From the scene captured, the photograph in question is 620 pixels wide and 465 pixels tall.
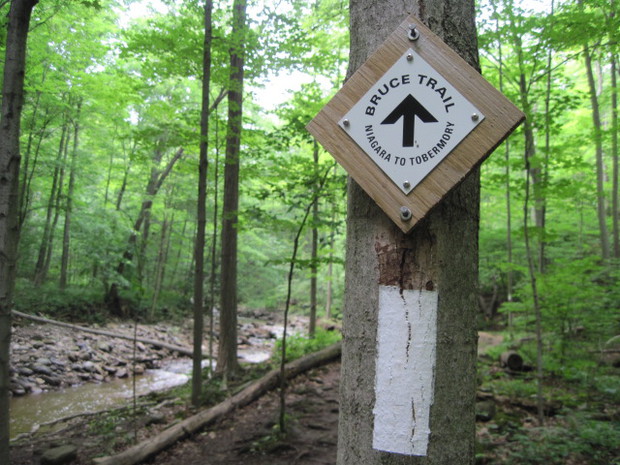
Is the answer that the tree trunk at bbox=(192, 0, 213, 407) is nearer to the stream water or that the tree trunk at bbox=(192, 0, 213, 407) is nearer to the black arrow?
the stream water

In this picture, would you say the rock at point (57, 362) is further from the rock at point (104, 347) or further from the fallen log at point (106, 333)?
the fallen log at point (106, 333)

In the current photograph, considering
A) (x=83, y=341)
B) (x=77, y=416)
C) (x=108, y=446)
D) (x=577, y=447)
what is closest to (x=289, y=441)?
(x=108, y=446)

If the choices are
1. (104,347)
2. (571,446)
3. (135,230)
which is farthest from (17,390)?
(571,446)

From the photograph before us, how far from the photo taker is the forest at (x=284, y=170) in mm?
5160

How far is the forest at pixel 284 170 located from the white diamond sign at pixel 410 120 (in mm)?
3150

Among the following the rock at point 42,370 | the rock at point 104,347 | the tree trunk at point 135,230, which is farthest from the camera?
the tree trunk at point 135,230

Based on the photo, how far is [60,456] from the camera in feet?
15.2

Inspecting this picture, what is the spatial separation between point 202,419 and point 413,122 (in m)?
5.63

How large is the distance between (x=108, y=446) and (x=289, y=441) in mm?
2385

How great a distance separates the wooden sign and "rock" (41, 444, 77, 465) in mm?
5525

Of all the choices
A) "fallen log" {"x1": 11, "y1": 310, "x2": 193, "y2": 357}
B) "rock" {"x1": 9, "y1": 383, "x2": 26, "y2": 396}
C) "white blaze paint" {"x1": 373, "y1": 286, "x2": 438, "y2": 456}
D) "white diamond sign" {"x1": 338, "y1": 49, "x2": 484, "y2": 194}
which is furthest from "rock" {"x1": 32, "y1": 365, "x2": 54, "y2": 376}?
"white diamond sign" {"x1": 338, "y1": 49, "x2": 484, "y2": 194}

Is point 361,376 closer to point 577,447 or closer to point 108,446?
point 577,447

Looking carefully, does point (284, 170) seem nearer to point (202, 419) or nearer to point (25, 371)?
point (202, 419)

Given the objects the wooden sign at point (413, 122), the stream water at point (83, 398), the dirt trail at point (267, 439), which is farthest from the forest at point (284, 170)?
the wooden sign at point (413, 122)
